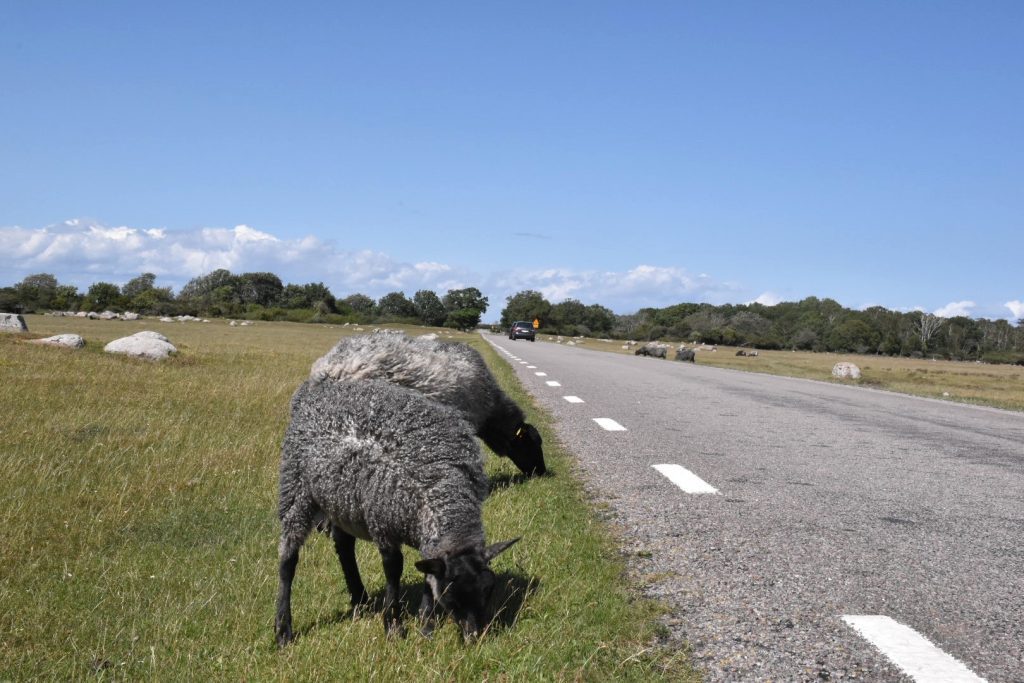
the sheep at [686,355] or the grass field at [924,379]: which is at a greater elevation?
the sheep at [686,355]

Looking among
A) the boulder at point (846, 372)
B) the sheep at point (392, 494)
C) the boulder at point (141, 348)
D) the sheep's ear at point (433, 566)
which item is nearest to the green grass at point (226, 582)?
the sheep at point (392, 494)

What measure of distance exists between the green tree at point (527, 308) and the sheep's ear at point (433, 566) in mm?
158034

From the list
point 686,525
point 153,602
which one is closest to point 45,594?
point 153,602

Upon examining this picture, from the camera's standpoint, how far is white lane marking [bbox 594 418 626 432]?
11.4m

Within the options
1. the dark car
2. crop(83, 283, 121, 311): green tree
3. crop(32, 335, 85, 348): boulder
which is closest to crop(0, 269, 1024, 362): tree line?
crop(83, 283, 121, 311): green tree

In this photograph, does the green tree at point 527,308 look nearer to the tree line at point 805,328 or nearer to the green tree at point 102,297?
the tree line at point 805,328

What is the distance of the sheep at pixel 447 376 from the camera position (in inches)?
228

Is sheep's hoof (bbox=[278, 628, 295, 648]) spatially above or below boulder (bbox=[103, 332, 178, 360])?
below

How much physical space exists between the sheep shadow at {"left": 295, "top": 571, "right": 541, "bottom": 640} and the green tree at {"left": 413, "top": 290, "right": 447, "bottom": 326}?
5868 inches

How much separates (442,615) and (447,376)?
2.78 m

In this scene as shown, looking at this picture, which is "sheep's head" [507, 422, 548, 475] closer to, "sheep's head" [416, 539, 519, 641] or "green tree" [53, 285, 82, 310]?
"sheep's head" [416, 539, 519, 641]

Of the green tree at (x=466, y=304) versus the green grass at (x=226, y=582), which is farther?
the green tree at (x=466, y=304)

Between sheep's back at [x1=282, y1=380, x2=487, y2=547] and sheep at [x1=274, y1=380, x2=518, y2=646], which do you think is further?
sheep's back at [x1=282, y1=380, x2=487, y2=547]

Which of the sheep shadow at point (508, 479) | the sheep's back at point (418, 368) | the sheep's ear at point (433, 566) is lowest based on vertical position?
the sheep shadow at point (508, 479)
